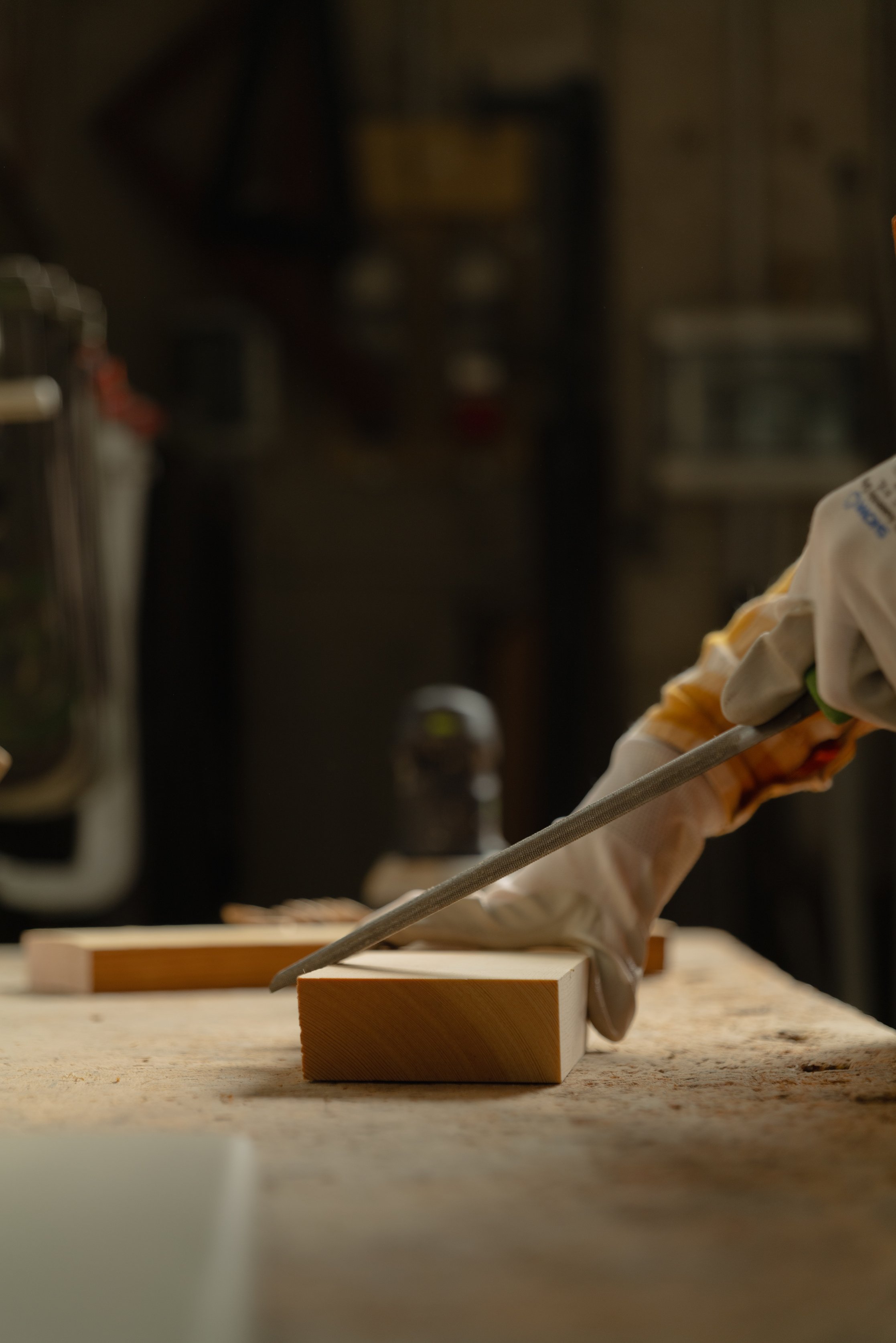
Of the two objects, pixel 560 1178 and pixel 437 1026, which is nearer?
pixel 560 1178

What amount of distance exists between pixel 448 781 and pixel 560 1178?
0.90 metres

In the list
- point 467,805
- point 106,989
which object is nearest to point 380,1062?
point 106,989

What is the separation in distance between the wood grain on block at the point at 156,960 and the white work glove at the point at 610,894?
25cm

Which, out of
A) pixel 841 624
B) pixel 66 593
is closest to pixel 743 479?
pixel 66 593

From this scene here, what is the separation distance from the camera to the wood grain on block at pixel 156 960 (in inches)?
33.6

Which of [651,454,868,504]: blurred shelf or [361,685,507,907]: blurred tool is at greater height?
[651,454,868,504]: blurred shelf

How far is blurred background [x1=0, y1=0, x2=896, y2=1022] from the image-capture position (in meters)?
1.73

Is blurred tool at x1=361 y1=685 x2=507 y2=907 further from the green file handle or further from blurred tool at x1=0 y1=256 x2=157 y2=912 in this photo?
the green file handle

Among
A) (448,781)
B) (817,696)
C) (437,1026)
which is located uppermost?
(817,696)

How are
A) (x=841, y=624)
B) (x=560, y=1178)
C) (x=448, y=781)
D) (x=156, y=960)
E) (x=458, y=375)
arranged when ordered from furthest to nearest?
(x=458, y=375)
(x=448, y=781)
(x=156, y=960)
(x=841, y=624)
(x=560, y=1178)

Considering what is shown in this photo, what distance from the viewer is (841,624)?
52cm

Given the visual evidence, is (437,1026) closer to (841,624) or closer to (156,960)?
(841,624)

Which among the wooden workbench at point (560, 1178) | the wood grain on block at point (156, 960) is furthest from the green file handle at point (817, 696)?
the wood grain on block at point (156, 960)

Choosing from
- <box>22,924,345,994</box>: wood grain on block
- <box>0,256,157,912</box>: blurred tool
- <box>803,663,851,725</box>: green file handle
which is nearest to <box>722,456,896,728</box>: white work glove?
<box>803,663,851,725</box>: green file handle
